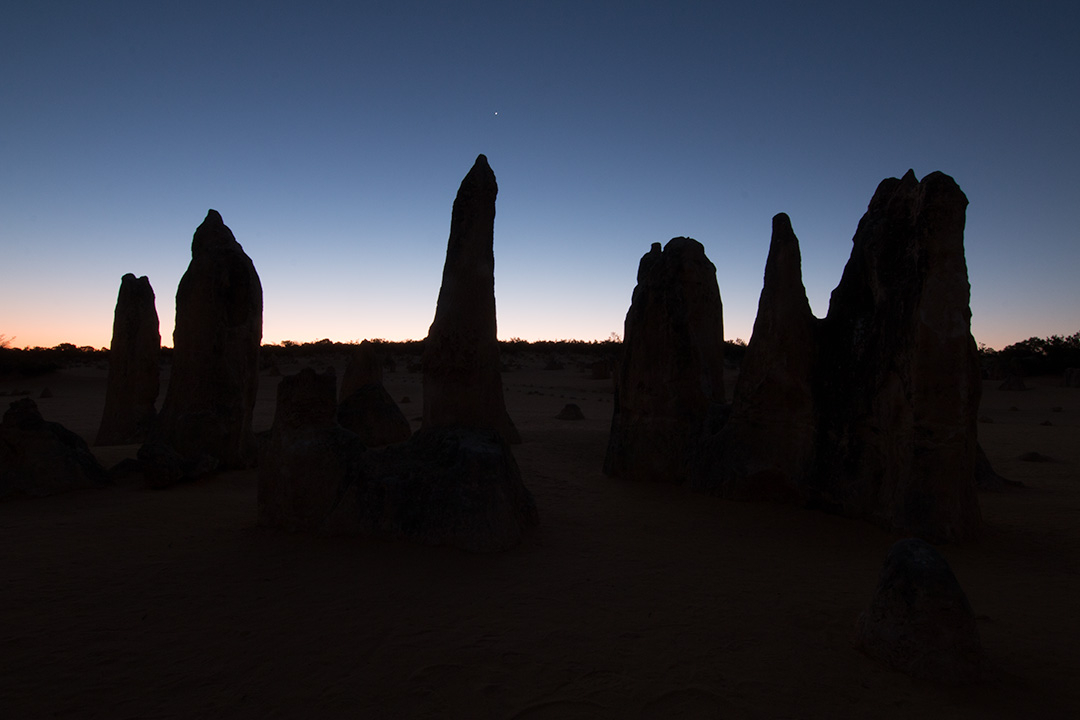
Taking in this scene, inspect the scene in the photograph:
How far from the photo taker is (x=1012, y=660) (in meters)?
3.44

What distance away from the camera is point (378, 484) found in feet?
17.6

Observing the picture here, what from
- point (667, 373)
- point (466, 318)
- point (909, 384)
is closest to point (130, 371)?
point (466, 318)

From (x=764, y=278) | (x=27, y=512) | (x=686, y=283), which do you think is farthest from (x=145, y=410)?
(x=764, y=278)

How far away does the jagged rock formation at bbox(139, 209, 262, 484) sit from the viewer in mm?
8359

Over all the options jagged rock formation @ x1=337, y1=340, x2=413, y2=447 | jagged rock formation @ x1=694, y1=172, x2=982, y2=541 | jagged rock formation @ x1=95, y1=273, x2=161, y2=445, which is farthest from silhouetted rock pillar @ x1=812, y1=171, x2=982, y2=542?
jagged rock formation @ x1=95, y1=273, x2=161, y2=445

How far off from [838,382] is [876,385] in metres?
0.52

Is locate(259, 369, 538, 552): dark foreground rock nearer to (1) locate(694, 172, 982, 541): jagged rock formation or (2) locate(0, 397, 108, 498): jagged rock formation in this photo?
(2) locate(0, 397, 108, 498): jagged rock formation

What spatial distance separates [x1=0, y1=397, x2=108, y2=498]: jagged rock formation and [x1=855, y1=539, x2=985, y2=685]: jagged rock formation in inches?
286

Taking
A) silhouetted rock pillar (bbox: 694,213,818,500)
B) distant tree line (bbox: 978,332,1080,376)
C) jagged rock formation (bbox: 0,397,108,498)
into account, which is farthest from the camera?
distant tree line (bbox: 978,332,1080,376)

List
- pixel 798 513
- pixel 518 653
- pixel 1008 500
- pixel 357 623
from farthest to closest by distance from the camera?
pixel 1008 500, pixel 798 513, pixel 357 623, pixel 518 653

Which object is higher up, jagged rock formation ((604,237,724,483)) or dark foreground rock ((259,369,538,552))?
jagged rock formation ((604,237,724,483))

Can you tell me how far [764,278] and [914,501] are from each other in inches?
115

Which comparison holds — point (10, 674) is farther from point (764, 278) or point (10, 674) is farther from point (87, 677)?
point (764, 278)

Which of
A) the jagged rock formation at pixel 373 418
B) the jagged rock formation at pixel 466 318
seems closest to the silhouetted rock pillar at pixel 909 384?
the jagged rock formation at pixel 466 318
